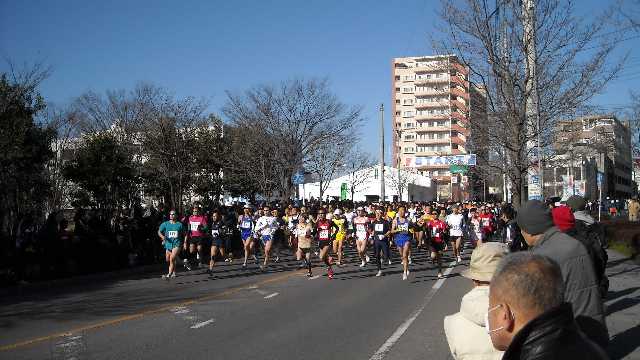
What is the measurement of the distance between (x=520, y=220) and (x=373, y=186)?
197ft

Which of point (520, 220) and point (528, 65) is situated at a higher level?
point (528, 65)

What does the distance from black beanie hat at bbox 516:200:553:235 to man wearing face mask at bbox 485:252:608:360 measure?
2.26m

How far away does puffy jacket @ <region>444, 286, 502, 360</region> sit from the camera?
312cm

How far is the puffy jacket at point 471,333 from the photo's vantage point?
3117mm

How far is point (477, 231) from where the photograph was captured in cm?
2206

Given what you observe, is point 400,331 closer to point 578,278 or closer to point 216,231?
point 578,278

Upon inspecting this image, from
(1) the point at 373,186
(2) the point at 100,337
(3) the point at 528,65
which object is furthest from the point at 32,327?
(1) the point at 373,186

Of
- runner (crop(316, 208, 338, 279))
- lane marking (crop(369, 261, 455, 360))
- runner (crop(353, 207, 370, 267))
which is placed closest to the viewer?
lane marking (crop(369, 261, 455, 360))

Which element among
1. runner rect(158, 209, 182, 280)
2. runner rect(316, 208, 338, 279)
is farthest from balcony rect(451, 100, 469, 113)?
runner rect(158, 209, 182, 280)

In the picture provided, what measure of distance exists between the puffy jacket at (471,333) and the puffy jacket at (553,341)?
3.54 feet

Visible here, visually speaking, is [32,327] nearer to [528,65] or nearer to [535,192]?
[528,65]

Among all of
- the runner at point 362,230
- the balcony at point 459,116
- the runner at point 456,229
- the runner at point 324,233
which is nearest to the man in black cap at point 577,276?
the runner at point 324,233

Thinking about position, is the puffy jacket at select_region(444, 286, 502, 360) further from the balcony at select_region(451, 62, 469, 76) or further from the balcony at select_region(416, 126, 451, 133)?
the balcony at select_region(416, 126, 451, 133)

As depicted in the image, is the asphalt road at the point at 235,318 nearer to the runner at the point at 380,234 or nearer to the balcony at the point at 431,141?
the runner at the point at 380,234
